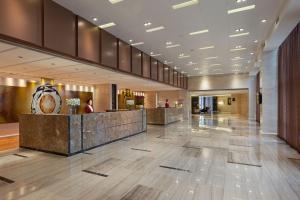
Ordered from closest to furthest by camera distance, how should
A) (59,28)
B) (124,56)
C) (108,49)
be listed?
1. (59,28)
2. (108,49)
3. (124,56)

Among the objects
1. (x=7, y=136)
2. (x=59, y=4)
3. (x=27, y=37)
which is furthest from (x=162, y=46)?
(x=7, y=136)

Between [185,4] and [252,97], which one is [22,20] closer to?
[185,4]

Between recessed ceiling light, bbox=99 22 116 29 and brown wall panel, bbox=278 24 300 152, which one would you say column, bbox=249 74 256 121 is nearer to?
brown wall panel, bbox=278 24 300 152

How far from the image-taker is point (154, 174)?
3.77m

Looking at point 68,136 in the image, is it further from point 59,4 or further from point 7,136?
point 7,136

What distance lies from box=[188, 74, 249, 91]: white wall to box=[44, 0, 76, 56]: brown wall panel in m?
15.1

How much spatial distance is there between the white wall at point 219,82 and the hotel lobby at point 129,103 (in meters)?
7.97

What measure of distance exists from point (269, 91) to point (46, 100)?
1137 cm

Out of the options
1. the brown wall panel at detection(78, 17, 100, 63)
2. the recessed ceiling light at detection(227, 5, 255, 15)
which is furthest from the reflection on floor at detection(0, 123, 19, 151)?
the recessed ceiling light at detection(227, 5, 255, 15)

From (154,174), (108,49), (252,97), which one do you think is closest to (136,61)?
(108,49)

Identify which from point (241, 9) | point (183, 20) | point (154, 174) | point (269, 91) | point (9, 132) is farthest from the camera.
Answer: point (269, 91)

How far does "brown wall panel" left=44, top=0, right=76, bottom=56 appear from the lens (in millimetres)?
4809

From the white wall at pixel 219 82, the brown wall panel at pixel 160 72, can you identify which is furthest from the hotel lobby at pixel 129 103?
the white wall at pixel 219 82

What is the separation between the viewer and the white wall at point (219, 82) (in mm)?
17234
